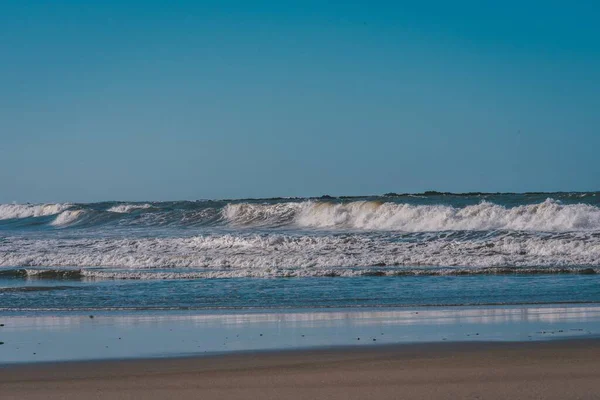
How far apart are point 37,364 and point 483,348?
4.42m

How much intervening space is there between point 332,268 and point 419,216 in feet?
50.3

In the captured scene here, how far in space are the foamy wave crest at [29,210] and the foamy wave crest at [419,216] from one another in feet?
65.1

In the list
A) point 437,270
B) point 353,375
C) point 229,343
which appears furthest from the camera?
point 437,270

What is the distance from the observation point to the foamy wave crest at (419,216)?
2659cm

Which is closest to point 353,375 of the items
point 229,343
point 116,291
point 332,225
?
point 229,343

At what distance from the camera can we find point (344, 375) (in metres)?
6.50

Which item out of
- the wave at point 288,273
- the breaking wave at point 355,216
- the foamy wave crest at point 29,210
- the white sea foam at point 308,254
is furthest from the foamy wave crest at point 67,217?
the wave at point 288,273

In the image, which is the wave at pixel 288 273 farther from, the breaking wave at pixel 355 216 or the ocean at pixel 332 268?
the breaking wave at pixel 355 216

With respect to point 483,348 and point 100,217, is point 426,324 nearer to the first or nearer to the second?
point 483,348

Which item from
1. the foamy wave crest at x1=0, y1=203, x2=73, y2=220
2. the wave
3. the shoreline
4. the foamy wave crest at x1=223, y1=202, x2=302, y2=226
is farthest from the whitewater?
the foamy wave crest at x1=0, y1=203, x2=73, y2=220

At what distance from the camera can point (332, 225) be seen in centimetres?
3591

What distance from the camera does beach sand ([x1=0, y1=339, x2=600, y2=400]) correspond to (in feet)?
19.3

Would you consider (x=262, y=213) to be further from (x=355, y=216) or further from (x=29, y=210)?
(x=29, y=210)

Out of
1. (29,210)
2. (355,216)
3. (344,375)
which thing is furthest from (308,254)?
(29,210)
